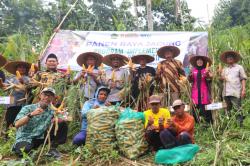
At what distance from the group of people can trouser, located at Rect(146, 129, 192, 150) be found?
1 cm

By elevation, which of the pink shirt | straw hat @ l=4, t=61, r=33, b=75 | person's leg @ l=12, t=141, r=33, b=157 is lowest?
person's leg @ l=12, t=141, r=33, b=157

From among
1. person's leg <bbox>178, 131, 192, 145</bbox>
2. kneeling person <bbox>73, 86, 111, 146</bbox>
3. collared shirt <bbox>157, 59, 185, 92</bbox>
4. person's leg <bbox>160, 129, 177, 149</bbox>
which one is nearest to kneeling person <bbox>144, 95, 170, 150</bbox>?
person's leg <bbox>160, 129, 177, 149</bbox>

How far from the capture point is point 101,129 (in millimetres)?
3789

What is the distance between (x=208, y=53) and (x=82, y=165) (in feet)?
10.6

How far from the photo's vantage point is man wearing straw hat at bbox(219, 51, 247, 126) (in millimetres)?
4574

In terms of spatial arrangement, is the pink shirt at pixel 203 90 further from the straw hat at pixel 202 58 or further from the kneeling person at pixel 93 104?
the kneeling person at pixel 93 104

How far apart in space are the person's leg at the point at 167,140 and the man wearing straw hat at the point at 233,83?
129 centimetres

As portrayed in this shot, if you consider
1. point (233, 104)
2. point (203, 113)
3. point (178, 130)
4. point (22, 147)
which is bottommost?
point (22, 147)

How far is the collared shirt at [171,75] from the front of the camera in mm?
4594

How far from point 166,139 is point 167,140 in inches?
0.6

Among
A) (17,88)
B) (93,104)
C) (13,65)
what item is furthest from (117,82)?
(13,65)

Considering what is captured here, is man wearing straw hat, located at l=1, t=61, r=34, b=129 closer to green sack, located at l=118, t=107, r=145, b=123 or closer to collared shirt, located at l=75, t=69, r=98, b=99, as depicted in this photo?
collared shirt, located at l=75, t=69, r=98, b=99

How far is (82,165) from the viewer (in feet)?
11.5

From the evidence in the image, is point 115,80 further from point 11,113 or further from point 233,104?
point 233,104
